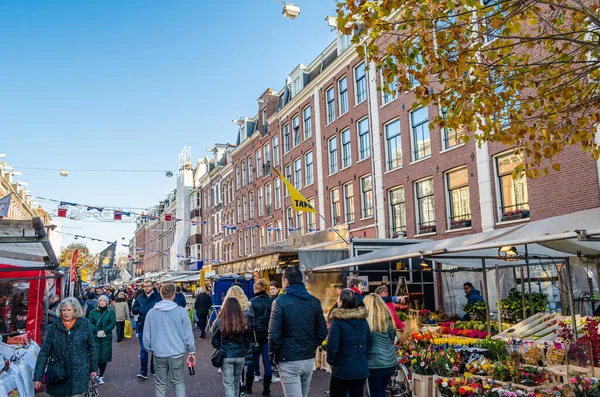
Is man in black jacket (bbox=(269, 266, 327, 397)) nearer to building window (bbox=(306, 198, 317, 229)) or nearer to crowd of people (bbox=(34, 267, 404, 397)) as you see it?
crowd of people (bbox=(34, 267, 404, 397))

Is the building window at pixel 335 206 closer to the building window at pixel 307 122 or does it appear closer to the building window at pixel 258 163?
the building window at pixel 307 122

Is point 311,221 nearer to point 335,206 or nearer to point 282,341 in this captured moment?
point 335,206

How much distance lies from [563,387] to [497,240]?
239 centimetres

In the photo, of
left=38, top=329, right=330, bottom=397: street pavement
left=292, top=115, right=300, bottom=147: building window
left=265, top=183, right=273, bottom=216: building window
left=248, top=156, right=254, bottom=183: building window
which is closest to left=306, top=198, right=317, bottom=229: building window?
left=292, top=115, right=300, bottom=147: building window

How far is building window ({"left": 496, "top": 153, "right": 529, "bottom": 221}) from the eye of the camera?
15.9 meters

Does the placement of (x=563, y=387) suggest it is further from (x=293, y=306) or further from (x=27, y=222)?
(x=27, y=222)

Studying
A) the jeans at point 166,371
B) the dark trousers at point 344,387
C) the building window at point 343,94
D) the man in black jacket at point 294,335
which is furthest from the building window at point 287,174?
the dark trousers at point 344,387

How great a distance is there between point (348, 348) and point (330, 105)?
22364 mm

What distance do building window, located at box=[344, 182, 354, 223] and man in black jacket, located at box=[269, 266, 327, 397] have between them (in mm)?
19027

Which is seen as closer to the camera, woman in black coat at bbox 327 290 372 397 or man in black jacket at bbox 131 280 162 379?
woman in black coat at bbox 327 290 372 397

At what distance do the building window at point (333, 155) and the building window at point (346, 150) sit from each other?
75 cm

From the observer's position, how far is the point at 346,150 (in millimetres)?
25234

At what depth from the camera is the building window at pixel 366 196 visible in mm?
23250

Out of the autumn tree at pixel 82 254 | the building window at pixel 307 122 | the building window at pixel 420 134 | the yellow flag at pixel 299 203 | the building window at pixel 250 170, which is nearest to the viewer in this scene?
the yellow flag at pixel 299 203
